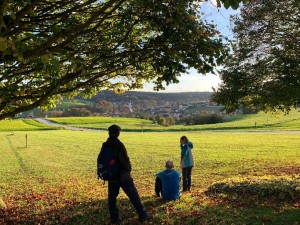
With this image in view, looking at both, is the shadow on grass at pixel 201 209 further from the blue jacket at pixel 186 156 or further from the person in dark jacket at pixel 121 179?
the blue jacket at pixel 186 156

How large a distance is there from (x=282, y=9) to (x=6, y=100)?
1034cm

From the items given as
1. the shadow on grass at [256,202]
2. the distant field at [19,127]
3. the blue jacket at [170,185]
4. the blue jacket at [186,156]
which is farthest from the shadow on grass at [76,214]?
the distant field at [19,127]

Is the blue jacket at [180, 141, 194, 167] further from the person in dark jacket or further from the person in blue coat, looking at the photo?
the person in dark jacket

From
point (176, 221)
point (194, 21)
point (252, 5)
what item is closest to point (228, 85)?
point (252, 5)

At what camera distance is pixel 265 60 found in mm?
14242

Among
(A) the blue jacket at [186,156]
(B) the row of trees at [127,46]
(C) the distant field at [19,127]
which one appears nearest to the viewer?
(B) the row of trees at [127,46]

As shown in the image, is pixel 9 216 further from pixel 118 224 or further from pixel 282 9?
pixel 282 9

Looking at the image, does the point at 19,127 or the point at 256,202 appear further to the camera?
the point at 19,127

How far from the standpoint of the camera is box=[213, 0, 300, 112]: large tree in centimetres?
1293

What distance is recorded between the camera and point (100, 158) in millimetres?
7828

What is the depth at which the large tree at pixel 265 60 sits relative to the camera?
12.9 metres

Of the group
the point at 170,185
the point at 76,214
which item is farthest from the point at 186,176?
the point at 76,214

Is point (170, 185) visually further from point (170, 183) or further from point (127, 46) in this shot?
point (127, 46)

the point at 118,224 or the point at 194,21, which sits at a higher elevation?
the point at 194,21
